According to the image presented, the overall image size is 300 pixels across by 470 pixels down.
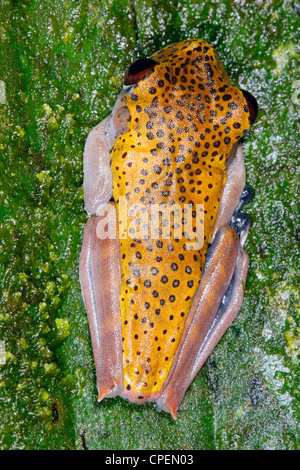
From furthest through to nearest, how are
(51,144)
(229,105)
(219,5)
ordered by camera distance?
(219,5), (51,144), (229,105)

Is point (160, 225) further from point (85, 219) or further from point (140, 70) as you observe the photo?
point (140, 70)

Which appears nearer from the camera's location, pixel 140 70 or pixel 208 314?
pixel 140 70

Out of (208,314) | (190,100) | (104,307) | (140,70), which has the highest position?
(140,70)

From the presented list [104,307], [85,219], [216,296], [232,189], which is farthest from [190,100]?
[104,307]

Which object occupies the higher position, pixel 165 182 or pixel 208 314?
pixel 165 182
